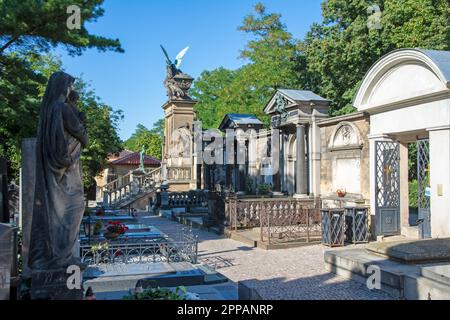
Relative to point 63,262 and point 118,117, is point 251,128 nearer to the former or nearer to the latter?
point 118,117

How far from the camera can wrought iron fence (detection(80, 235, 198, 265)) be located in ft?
29.7

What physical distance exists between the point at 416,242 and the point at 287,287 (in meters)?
2.73

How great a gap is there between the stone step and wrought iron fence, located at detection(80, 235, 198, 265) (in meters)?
3.02

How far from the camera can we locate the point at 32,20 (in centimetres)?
1070

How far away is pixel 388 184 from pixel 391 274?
6072 mm

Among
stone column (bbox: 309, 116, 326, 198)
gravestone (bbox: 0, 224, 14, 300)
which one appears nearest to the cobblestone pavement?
gravestone (bbox: 0, 224, 14, 300)

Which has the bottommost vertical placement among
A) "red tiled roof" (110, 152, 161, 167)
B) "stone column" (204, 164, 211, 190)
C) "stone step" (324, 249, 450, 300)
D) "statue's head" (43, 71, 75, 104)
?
"stone step" (324, 249, 450, 300)

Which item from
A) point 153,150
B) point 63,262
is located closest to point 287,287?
point 63,262

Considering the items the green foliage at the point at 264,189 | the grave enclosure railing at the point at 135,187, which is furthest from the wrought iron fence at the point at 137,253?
the grave enclosure railing at the point at 135,187

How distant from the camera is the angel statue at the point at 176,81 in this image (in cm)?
2819

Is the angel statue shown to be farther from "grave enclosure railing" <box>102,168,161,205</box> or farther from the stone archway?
the stone archway

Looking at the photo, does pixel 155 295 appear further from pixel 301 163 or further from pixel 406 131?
pixel 301 163

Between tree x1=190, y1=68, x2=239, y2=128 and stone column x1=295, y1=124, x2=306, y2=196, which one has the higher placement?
tree x1=190, y1=68, x2=239, y2=128

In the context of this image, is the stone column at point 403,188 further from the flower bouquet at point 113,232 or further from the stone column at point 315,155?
the flower bouquet at point 113,232
